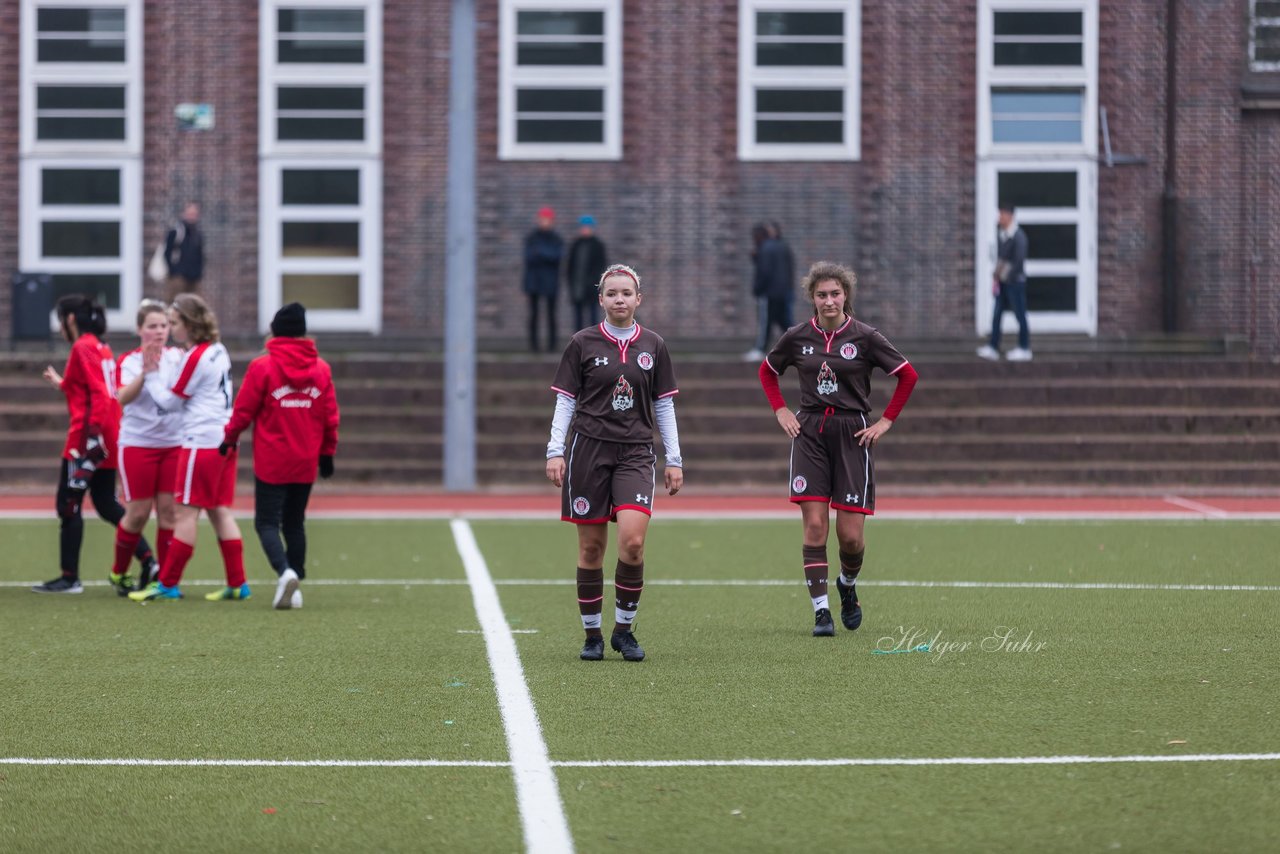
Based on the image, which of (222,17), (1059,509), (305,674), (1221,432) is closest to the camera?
(305,674)

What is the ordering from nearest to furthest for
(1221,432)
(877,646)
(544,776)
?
(544,776)
(877,646)
(1221,432)

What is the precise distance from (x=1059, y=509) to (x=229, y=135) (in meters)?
14.0

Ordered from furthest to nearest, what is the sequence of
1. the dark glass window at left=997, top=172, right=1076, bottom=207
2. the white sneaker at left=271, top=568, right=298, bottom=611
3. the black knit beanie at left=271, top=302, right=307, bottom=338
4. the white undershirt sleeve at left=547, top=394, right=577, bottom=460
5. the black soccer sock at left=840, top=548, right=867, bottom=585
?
the dark glass window at left=997, top=172, right=1076, bottom=207 → the black knit beanie at left=271, top=302, right=307, bottom=338 → the white sneaker at left=271, top=568, right=298, bottom=611 → the black soccer sock at left=840, top=548, right=867, bottom=585 → the white undershirt sleeve at left=547, top=394, right=577, bottom=460

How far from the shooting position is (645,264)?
2881 centimetres

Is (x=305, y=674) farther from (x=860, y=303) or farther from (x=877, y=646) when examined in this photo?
(x=860, y=303)

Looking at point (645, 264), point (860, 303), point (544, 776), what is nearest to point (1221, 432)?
point (860, 303)

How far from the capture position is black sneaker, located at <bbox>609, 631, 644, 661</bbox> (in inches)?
357

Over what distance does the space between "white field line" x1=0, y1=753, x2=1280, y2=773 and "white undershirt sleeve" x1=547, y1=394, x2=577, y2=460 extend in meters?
2.30

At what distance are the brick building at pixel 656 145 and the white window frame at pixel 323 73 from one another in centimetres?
4

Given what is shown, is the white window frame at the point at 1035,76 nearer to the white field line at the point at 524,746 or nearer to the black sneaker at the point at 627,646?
the white field line at the point at 524,746

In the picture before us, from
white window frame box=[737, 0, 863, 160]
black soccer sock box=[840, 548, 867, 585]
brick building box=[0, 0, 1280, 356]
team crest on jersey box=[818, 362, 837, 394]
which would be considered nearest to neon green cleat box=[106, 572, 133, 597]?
black soccer sock box=[840, 548, 867, 585]

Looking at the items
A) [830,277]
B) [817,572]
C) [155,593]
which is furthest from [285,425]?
[830,277]

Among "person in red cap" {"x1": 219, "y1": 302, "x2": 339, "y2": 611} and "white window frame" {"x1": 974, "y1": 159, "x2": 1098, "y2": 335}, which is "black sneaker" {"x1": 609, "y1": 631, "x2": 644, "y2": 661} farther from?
"white window frame" {"x1": 974, "y1": 159, "x2": 1098, "y2": 335}

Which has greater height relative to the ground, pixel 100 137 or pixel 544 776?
pixel 100 137
